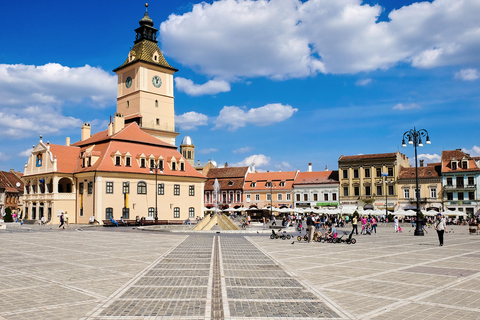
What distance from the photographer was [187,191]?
62219mm

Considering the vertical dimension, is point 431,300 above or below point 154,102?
below

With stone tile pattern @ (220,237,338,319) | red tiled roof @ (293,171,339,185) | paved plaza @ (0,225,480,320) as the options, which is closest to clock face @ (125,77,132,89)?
red tiled roof @ (293,171,339,185)

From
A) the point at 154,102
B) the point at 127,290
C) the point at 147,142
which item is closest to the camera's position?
the point at 127,290

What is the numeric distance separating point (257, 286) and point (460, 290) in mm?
4776

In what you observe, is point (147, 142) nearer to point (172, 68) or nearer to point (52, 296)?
point (172, 68)

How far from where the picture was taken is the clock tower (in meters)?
70.4

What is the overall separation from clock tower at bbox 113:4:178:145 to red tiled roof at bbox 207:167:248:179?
22.5 meters

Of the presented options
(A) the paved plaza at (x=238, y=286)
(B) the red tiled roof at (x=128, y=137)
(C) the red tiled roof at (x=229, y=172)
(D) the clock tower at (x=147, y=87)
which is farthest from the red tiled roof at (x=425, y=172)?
(A) the paved plaza at (x=238, y=286)

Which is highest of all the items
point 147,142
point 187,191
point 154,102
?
point 154,102

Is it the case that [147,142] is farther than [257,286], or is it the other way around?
[147,142]

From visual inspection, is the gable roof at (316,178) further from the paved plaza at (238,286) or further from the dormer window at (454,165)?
the paved plaza at (238,286)

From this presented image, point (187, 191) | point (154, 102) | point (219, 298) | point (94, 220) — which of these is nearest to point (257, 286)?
point (219, 298)

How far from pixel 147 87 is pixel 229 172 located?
30.9 metres

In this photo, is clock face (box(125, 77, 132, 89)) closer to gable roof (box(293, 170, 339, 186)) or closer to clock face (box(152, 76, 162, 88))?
clock face (box(152, 76, 162, 88))
